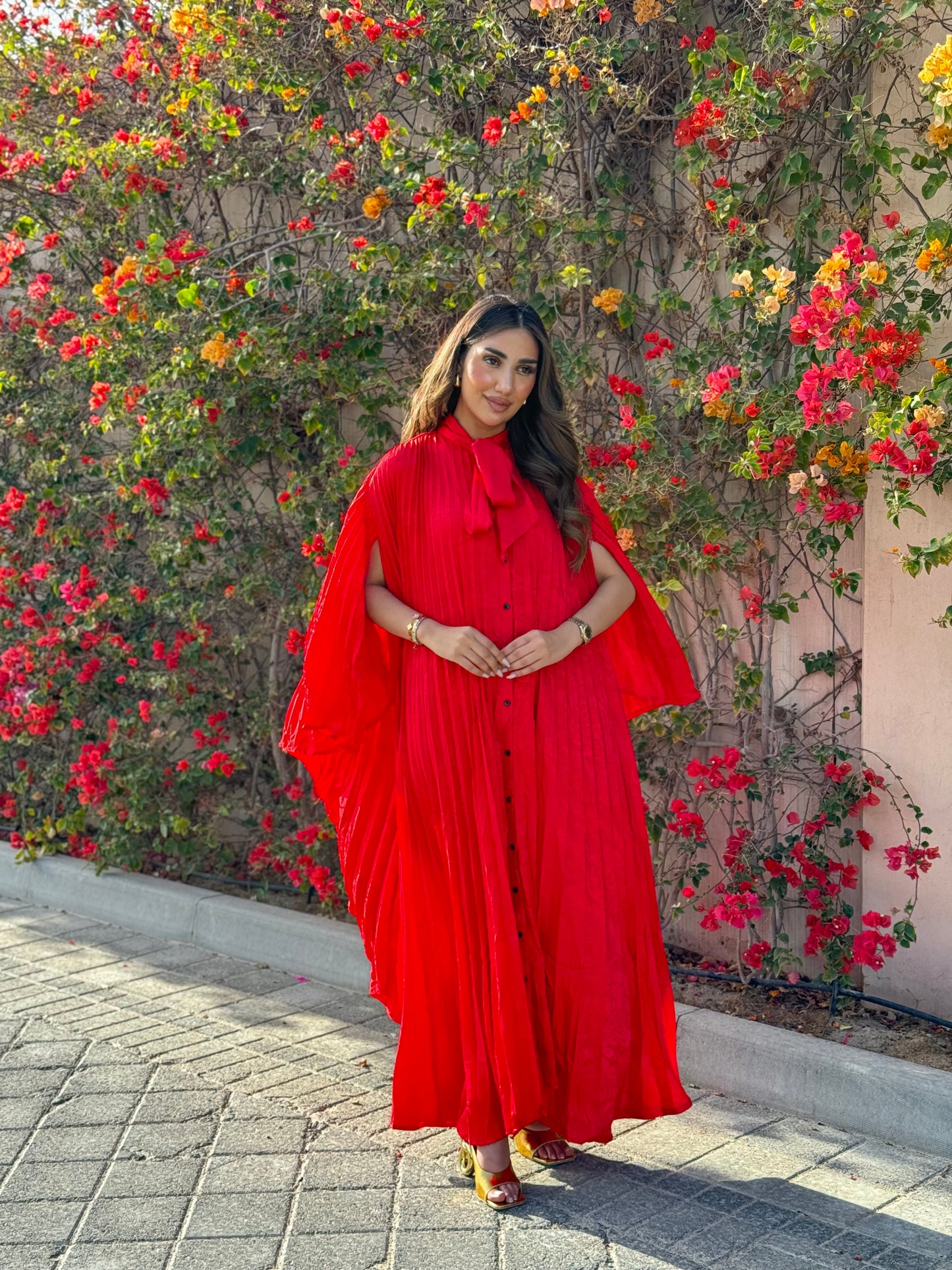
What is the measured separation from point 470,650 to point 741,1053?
1.49m

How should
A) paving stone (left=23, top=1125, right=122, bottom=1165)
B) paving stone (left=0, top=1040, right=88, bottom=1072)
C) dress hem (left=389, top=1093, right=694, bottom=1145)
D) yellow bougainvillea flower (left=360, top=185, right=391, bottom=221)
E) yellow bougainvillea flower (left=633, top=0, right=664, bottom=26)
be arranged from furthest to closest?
yellow bougainvillea flower (left=360, top=185, right=391, bottom=221)
yellow bougainvillea flower (left=633, top=0, right=664, bottom=26)
paving stone (left=0, top=1040, right=88, bottom=1072)
paving stone (left=23, top=1125, right=122, bottom=1165)
dress hem (left=389, top=1093, right=694, bottom=1145)

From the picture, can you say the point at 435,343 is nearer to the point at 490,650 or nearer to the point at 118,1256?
the point at 490,650

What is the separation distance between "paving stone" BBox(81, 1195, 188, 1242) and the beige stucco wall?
214 centimetres

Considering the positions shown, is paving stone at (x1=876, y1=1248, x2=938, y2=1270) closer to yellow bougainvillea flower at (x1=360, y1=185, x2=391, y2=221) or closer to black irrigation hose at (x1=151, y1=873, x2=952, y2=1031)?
black irrigation hose at (x1=151, y1=873, x2=952, y2=1031)

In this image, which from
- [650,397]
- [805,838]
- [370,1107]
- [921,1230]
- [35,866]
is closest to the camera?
[921,1230]

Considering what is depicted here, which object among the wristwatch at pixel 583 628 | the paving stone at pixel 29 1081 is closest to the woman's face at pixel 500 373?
the wristwatch at pixel 583 628

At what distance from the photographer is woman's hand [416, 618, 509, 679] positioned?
10.3 feet

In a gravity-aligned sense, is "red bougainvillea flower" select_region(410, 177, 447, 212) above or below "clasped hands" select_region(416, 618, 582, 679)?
above

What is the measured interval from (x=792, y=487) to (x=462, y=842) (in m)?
1.48

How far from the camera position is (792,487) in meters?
3.88

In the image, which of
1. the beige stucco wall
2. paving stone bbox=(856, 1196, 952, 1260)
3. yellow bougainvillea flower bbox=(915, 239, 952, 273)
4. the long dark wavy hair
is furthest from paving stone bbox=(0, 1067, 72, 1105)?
yellow bougainvillea flower bbox=(915, 239, 952, 273)

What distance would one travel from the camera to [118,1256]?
2.90m

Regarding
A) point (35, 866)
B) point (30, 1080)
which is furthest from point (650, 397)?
point (35, 866)

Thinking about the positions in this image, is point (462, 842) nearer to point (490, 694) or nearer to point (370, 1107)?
point (490, 694)
